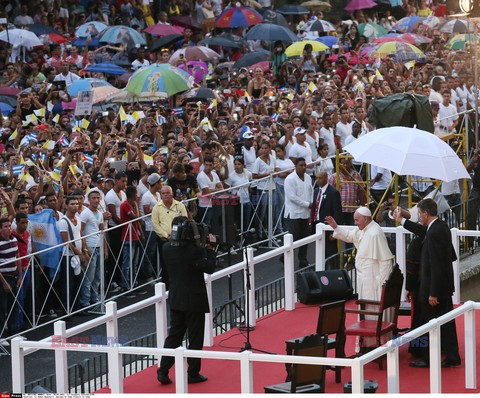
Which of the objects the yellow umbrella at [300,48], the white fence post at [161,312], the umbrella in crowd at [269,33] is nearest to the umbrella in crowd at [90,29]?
the umbrella in crowd at [269,33]

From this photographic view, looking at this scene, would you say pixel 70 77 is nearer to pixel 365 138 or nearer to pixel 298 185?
pixel 298 185

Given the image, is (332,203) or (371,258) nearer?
(371,258)

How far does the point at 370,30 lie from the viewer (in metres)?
37.4

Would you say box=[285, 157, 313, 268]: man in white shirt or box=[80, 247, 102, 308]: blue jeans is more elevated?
box=[285, 157, 313, 268]: man in white shirt

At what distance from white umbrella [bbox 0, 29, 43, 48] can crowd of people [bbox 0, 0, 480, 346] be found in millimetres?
272

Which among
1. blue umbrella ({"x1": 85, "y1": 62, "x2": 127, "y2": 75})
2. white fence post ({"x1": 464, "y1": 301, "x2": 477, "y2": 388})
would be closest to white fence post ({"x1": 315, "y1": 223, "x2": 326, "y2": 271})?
white fence post ({"x1": 464, "y1": 301, "x2": 477, "y2": 388})

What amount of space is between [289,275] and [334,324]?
107 inches

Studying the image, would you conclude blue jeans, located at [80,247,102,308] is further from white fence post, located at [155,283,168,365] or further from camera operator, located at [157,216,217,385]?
camera operator, located at [157,216,217,385]

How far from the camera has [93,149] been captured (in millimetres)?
21547

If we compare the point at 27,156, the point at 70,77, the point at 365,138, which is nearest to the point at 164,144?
the point at 27,156

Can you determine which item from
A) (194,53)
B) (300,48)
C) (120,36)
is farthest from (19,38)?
(300,48)

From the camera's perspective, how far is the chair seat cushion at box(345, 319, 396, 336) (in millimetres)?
13496

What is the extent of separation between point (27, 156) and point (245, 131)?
4366 mm

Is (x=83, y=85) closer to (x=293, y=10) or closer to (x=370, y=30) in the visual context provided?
(x=293, y=10)
